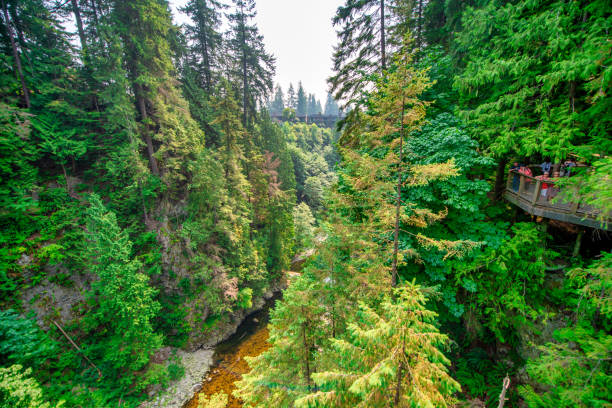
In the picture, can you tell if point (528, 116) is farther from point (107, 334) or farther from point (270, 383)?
point (107, 334)

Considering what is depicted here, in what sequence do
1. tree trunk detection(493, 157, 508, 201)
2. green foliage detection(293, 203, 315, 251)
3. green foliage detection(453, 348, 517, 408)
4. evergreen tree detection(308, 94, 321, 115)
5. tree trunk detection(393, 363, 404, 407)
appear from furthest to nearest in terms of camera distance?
evergreen tree detection(308, 94, 321, 115) → green foliage detection(293, 203, 315, 251) → tree trunk detection(493, 157, 508, 201) → green foliage detection(453, 348, 517, 408) → tree trunk detection(393, 363, 404, 407)

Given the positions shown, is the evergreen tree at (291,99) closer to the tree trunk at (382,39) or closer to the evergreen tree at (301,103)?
the evergreen tree at (301,103)

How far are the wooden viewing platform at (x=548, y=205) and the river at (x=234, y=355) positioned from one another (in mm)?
15675

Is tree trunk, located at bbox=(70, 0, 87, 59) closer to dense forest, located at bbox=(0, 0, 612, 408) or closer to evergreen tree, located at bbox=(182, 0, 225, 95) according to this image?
dense forest, located at bbox=(0, 0, 612, 408)

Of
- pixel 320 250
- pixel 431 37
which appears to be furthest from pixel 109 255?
pixel 431 37

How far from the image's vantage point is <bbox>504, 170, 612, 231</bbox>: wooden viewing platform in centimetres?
579

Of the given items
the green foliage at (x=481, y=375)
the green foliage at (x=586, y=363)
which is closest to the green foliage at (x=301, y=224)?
the green foliage at (x=481, y=375)

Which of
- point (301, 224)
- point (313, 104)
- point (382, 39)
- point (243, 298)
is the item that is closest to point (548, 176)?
point (382, 39)

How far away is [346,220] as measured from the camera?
6672 millimetres

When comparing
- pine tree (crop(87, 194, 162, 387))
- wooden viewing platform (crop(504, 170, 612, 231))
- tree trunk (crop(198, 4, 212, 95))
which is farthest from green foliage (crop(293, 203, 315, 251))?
wooden viewing platform (crop(504, 170, 612, 231))

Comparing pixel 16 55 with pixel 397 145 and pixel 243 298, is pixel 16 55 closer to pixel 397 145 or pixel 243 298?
pixel 243 298

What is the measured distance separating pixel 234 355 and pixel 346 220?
44.8 feet

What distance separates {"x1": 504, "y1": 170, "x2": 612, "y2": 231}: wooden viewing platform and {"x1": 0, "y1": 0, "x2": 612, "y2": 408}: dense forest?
0.18 metres

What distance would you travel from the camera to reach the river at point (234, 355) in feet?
39.8
